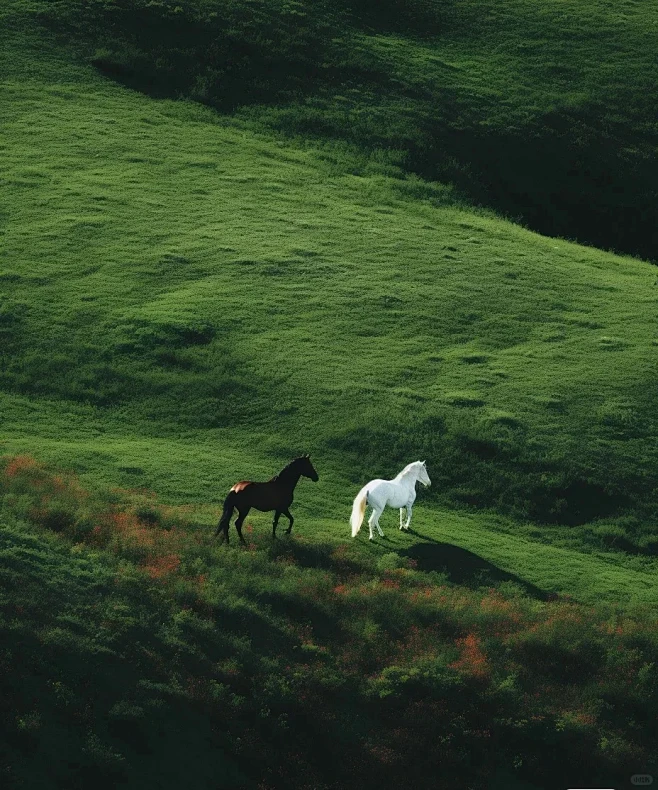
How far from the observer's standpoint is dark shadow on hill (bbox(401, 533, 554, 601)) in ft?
108

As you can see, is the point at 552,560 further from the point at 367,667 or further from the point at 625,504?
the point at 367,667

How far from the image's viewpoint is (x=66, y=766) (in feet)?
74.3

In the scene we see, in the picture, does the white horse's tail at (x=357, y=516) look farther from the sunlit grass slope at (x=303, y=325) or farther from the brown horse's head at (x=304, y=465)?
the sunlit grass slope at (x=303, y=325)

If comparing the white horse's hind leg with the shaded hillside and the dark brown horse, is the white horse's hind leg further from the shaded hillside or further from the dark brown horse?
the shaded hillside

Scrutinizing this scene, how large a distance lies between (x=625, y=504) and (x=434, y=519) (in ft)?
22.9

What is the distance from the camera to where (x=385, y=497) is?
34.4 m

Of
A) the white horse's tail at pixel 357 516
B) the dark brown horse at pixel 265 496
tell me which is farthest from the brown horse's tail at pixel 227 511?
the white horse's tail at pixel 357 516

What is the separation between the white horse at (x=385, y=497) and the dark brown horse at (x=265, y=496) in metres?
1.79

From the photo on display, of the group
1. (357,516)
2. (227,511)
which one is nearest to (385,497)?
(357,516)

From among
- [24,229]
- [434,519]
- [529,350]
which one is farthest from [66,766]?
[24,229]

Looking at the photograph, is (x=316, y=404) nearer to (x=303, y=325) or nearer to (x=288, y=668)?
(x=303, y=325)

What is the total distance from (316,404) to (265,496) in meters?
11.8

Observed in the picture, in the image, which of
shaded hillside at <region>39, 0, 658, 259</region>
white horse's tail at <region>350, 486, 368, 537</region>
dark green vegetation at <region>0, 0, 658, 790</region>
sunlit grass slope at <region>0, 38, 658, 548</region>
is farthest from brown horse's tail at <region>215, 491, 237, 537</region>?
shaded hillside at <region>39, 0, 658, 259</region>

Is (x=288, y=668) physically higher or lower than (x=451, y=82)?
lower
